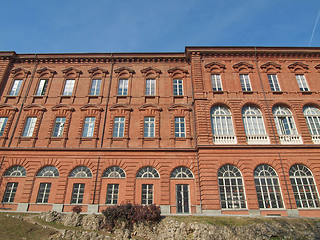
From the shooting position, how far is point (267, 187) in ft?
55.0

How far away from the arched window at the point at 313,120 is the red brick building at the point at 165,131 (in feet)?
0.35

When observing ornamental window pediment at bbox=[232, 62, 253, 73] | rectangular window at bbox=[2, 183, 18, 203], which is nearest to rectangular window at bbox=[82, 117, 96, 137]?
rectangular window at bbox=[2, 183, 18, 203]

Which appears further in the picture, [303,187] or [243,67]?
[243,67]

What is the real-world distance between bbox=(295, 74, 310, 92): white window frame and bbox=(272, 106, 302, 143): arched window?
3.25 meters

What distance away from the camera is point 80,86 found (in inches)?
852

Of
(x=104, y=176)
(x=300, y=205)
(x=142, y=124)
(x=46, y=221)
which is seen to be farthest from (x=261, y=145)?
(x=46, y=221)

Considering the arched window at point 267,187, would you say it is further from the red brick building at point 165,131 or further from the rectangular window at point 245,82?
the rectangular window at point 245,82

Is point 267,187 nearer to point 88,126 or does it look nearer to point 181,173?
point 181,173

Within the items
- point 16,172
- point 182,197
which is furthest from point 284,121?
point 16,172

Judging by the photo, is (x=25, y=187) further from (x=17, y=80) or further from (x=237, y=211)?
(x=237, y=211)

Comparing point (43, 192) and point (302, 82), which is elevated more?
point (302, 82)

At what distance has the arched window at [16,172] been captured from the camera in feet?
58.6

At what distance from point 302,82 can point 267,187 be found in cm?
1197

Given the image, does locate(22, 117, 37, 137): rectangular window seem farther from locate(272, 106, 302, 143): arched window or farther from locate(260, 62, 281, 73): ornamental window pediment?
locate(260, 62, 281, 73): ornamental window pediment
